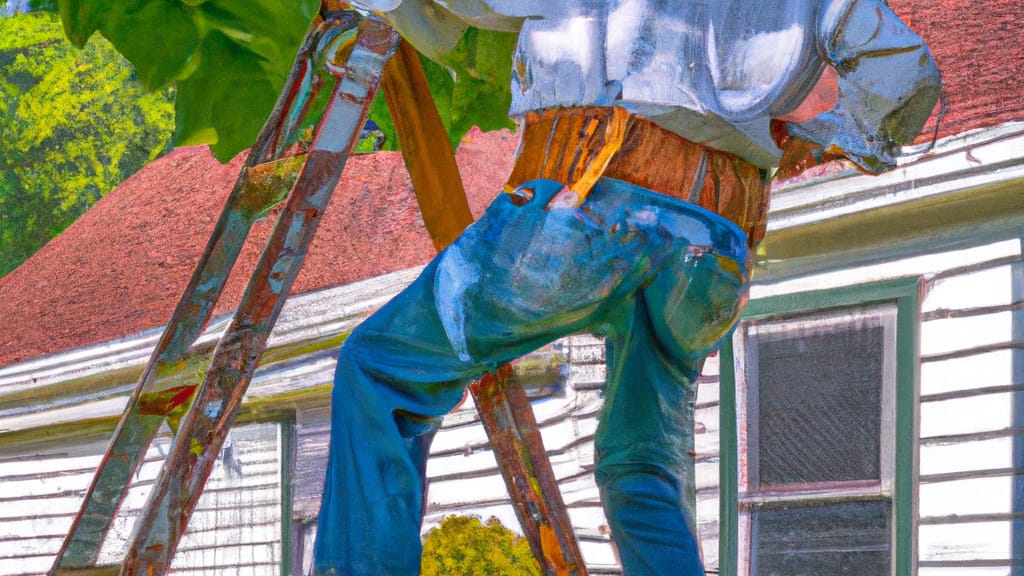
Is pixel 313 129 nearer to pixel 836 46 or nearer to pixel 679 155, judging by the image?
pixel 679 155

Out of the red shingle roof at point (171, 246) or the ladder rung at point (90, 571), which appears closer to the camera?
the ladder rung at point (90, 571)

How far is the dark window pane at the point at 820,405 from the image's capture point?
16.4 feet

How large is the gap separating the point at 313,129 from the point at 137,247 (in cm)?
661

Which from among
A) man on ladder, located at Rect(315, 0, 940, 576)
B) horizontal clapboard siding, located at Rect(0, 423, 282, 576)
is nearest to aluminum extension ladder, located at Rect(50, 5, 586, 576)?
man on ladder, located at Rect(315, 0, 940, 576)

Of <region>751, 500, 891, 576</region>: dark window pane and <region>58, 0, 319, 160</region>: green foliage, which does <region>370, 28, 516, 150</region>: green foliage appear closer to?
<region>58, 0, 319, 160</region>: green foliage

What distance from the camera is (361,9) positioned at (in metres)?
2.23

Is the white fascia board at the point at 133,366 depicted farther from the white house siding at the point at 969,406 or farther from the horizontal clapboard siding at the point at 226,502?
the white house siding at the point at 969,406

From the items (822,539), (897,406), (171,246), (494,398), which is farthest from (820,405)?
(171,246)

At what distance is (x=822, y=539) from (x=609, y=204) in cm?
338

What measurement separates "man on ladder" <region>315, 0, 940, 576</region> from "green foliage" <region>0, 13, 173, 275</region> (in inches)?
431

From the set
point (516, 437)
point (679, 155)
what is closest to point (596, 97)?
point (679, 155)

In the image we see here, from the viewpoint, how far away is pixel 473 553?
4074mm

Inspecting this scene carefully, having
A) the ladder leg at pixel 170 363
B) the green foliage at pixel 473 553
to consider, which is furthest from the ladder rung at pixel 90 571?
the green foliage at pixel 473 553

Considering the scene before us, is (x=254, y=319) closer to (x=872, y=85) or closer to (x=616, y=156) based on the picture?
(x=616, y=156)
